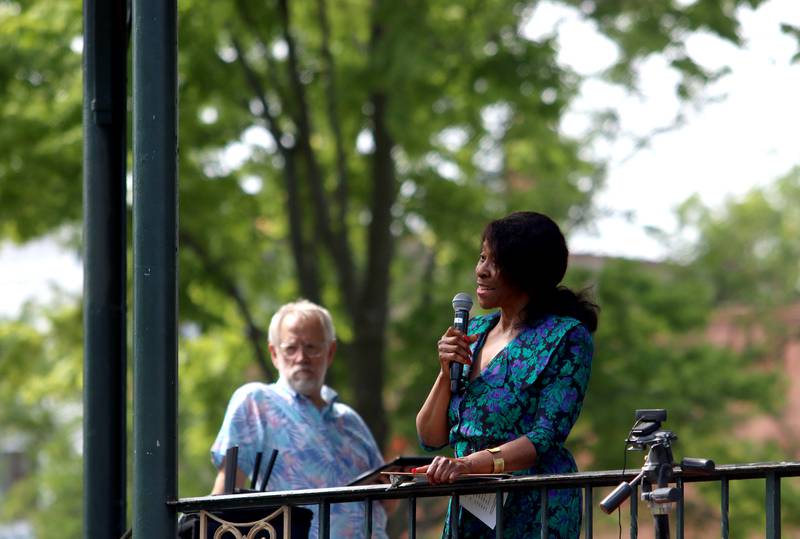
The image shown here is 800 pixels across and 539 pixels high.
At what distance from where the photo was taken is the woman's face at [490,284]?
4.29 m

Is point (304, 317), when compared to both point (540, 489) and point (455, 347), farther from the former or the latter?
point (540, 489)

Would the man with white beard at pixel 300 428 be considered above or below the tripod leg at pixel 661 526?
above

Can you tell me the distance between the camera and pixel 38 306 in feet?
67.1

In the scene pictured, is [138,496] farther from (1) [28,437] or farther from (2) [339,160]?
(1) [28,437]

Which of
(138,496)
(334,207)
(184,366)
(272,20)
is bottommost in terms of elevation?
(138,496)

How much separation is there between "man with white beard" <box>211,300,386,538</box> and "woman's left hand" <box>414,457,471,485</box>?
1582mm

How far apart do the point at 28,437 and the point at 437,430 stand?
27.1 meters

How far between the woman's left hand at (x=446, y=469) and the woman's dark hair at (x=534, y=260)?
0.54m

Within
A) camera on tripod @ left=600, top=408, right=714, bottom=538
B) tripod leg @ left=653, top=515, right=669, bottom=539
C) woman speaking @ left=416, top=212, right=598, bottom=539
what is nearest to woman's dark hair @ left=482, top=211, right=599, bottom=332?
woman speaking @ left=416, top=212, right=598, bottom=539

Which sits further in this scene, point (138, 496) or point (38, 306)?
point (38, 306)

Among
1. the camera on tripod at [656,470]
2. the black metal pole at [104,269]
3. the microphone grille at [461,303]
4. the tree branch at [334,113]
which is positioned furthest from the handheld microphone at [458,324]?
the tree branch at [334,113]

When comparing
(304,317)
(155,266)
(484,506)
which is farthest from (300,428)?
(484,506)

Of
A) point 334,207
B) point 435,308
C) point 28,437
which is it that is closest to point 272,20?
point 334,207

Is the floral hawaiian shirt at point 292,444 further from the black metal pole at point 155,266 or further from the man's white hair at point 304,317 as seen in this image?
the black metal pole at point 155,266
